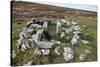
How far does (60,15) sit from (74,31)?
0.26 metres

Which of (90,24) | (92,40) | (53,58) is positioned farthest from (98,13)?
(53,58)

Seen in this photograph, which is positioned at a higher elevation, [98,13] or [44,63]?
[98,13]

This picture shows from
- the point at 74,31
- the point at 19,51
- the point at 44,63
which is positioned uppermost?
the point at 74,31

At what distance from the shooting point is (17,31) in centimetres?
202

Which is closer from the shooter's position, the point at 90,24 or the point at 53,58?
the point at 53,58

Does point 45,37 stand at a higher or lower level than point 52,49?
higher

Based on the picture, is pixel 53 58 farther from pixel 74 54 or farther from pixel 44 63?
pixel 74 54

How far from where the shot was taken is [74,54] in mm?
2193
